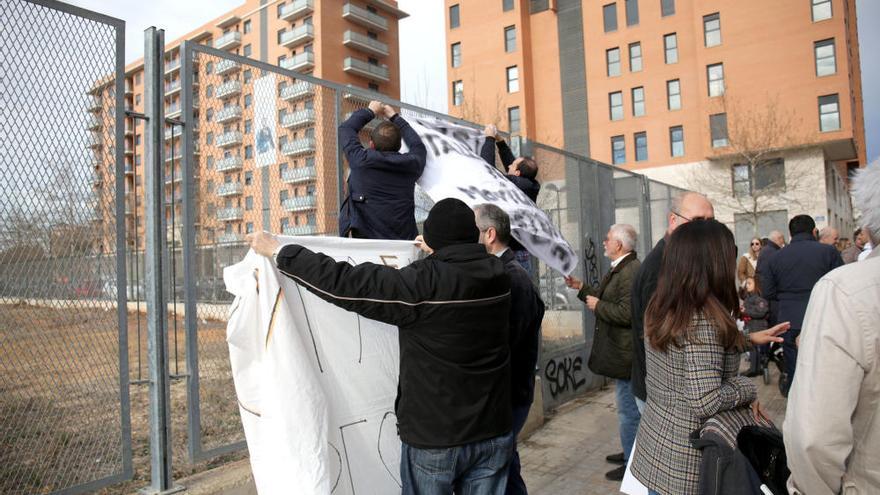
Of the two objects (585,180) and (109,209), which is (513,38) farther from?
(109,209)

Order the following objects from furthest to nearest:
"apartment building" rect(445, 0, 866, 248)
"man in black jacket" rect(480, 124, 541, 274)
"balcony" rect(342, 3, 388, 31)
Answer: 1. "balcony" rect(342, 3, 388, 31)
2. "apartment building" rect(445, 0, 866, 248)
3. "man in black jacket" rect(480, 124, 541, 274)

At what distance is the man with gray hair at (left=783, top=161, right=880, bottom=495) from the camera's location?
5.51 ft

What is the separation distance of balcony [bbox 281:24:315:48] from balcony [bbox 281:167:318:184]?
56.3 metres

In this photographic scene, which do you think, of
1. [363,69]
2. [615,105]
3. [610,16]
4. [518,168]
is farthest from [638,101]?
[518,168]

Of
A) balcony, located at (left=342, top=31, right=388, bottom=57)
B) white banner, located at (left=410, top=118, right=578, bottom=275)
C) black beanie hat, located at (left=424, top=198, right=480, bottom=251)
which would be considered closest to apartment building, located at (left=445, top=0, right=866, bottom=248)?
balcony, located at (left=342, top=31, right=388, bottom=57)

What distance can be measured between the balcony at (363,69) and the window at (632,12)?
27439mm

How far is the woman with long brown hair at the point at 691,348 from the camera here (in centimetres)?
258

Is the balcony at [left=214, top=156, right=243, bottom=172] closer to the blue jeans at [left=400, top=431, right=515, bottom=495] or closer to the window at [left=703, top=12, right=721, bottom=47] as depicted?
the blue jeans at [left=400, top=431, right=515, bottom=495]

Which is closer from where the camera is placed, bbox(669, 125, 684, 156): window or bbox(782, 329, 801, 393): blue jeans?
bbox(782, 329, 801, 393): blue jeans

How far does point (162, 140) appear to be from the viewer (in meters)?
3.59

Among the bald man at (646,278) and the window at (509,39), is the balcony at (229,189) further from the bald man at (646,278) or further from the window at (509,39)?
the window at (509,39)

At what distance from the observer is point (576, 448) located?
557cm

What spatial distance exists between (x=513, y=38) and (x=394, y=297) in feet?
148

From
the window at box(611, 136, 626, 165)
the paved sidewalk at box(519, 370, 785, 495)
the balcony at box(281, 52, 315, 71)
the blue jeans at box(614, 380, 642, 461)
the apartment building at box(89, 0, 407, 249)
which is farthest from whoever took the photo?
the balcony at box(281, 52, 315, 71)
